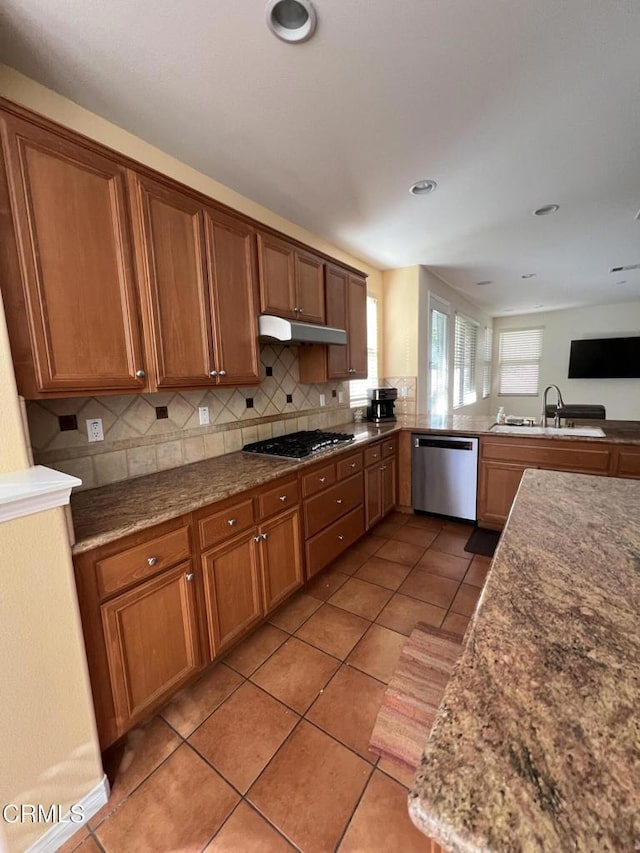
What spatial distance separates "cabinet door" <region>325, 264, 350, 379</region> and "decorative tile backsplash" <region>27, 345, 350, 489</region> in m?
A: 0.31

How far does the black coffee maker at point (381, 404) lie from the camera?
3787 mm

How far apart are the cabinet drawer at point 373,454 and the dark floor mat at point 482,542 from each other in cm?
101

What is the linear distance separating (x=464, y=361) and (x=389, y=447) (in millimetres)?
3436

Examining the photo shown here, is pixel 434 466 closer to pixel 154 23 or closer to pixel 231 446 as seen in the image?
pixel 231 446

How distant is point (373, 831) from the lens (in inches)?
45.3

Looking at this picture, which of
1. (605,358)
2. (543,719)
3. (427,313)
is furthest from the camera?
(605,358)

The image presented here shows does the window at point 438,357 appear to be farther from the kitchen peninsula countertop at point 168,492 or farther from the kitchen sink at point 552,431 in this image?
the kitchen peninsula countertop at point 168,492

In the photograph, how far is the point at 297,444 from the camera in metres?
2.47

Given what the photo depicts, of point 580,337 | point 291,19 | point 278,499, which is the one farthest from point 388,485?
point 580,337

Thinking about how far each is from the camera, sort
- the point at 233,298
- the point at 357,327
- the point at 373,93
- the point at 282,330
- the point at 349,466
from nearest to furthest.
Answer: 1. the point at 373,93
2. the point at 233,298
3. the point at 282,330
4. the point at 349,466
5. the point at 357,327

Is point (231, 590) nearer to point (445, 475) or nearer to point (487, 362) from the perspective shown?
point (445, 475)

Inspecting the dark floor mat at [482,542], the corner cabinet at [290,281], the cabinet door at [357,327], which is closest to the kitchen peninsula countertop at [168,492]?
the cabinet door at [357,327]

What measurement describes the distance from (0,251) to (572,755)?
185 cm

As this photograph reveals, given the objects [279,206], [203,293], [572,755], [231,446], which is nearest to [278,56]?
[203,293]
